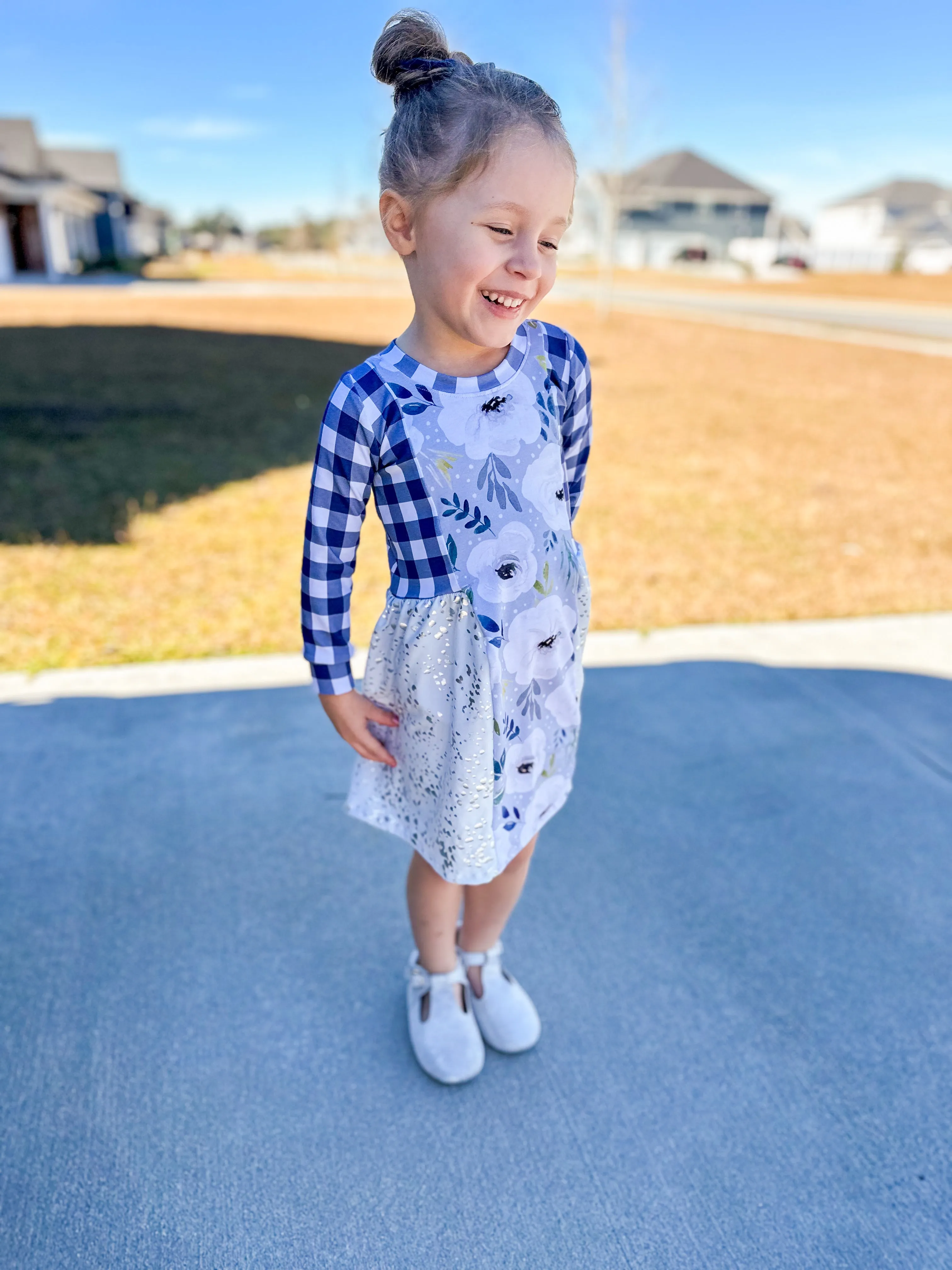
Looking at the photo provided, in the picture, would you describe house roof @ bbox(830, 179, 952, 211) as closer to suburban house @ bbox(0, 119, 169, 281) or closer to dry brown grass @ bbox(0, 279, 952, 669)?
suburban house @ bbox(0, 119, 169, 281)

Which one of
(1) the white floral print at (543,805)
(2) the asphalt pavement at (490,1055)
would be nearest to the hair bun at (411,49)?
(1) the white floral print at (543,805)

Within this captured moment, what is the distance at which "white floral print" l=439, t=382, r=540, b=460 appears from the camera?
1245mm

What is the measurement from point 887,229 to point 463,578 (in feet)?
250

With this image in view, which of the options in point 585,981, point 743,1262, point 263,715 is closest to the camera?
point 743,1262

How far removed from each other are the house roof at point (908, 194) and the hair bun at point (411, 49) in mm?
77151

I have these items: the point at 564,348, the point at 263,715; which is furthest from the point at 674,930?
the point at 263,715

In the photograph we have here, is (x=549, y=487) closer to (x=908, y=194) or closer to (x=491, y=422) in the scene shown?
(x=491, y=422)

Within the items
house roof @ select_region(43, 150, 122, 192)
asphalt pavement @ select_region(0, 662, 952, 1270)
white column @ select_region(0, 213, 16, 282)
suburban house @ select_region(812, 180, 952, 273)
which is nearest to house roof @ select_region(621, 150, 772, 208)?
suburban house @ select_region(812, 180, 952, 273)

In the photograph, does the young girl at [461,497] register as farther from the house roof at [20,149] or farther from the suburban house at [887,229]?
the suburban house at [887,229]

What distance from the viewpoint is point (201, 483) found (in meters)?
5.41

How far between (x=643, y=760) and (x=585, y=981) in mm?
829

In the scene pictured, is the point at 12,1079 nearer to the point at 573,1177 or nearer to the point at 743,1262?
the point at 573,1177

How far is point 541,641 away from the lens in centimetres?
135

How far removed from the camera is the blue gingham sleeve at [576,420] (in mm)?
1433
